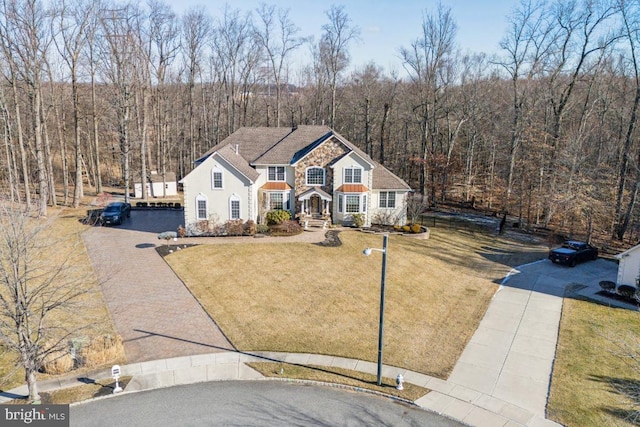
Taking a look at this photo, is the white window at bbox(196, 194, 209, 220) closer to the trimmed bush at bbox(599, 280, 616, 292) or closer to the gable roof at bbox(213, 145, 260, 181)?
the gable roof at bbox(213, 145, 260, 181)

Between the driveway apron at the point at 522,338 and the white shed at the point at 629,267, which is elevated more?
the white shed at the point at 629,267

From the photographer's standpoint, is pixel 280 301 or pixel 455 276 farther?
pixel 455 276

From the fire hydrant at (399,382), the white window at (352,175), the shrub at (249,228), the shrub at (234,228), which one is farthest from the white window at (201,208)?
the fire hydrant at (399,382)

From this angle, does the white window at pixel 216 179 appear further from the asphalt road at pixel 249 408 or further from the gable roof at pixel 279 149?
the asphalt road at pixel 249 408

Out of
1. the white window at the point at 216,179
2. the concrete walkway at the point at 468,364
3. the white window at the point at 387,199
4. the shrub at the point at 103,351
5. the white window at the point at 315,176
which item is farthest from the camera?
the white window at the point at 387,199

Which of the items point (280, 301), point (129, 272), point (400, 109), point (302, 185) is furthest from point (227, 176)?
point (400, 109)

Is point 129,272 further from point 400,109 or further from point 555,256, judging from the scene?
point 400,109
